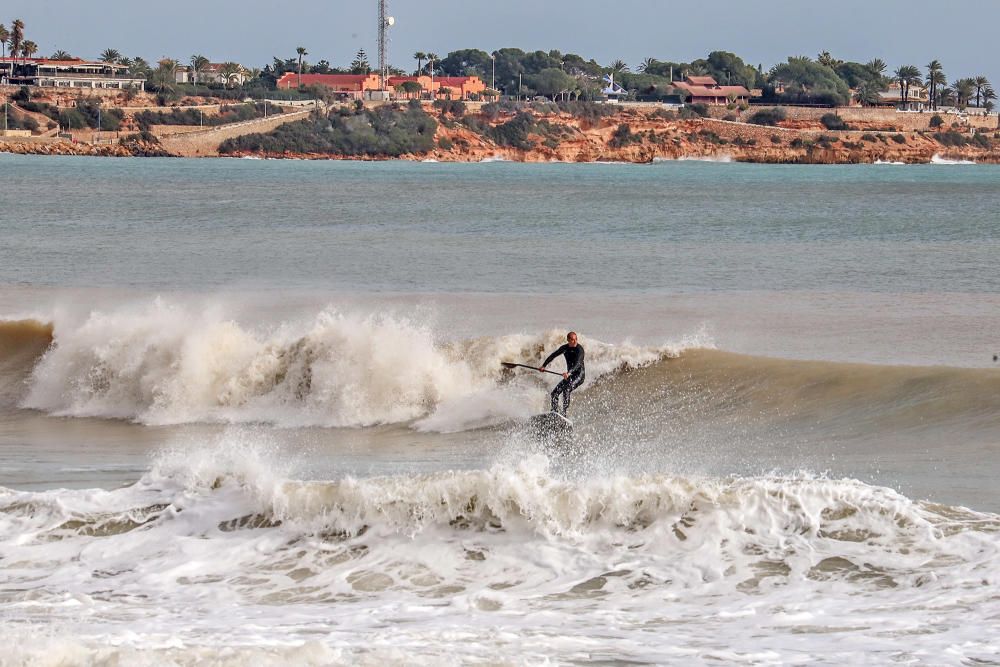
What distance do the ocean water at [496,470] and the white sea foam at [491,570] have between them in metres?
0.03

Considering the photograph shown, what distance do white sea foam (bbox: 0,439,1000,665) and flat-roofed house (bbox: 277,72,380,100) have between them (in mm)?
169663

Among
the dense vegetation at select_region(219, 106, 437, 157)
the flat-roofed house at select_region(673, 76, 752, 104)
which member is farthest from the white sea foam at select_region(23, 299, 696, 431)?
the flat-roofed house at select_region(673, 76, 752, 104)

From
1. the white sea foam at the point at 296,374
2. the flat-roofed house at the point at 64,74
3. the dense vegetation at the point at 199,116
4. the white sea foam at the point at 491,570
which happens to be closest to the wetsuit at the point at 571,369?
the white sea foam at the point at 296,374

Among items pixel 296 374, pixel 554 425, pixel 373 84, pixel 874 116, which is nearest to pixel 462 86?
pixel 373 84

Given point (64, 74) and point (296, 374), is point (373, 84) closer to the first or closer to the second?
point (64, 74)

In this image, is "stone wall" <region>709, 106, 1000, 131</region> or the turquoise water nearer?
the turquoise water

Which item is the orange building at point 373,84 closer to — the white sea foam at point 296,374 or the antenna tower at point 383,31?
the antenna tower at point 383,31

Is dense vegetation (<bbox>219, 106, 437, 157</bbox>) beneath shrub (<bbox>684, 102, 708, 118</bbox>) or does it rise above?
beneath

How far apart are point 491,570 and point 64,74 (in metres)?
168

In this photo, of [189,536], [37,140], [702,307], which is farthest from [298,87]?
[189,536]

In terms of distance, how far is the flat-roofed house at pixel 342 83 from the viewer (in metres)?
181

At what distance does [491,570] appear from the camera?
29.7ft

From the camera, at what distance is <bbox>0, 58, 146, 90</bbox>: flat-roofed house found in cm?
16181

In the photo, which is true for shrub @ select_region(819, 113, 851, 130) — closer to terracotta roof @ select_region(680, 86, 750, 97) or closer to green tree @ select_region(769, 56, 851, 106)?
green tree @ select_region(769, 56, 851, 106)
